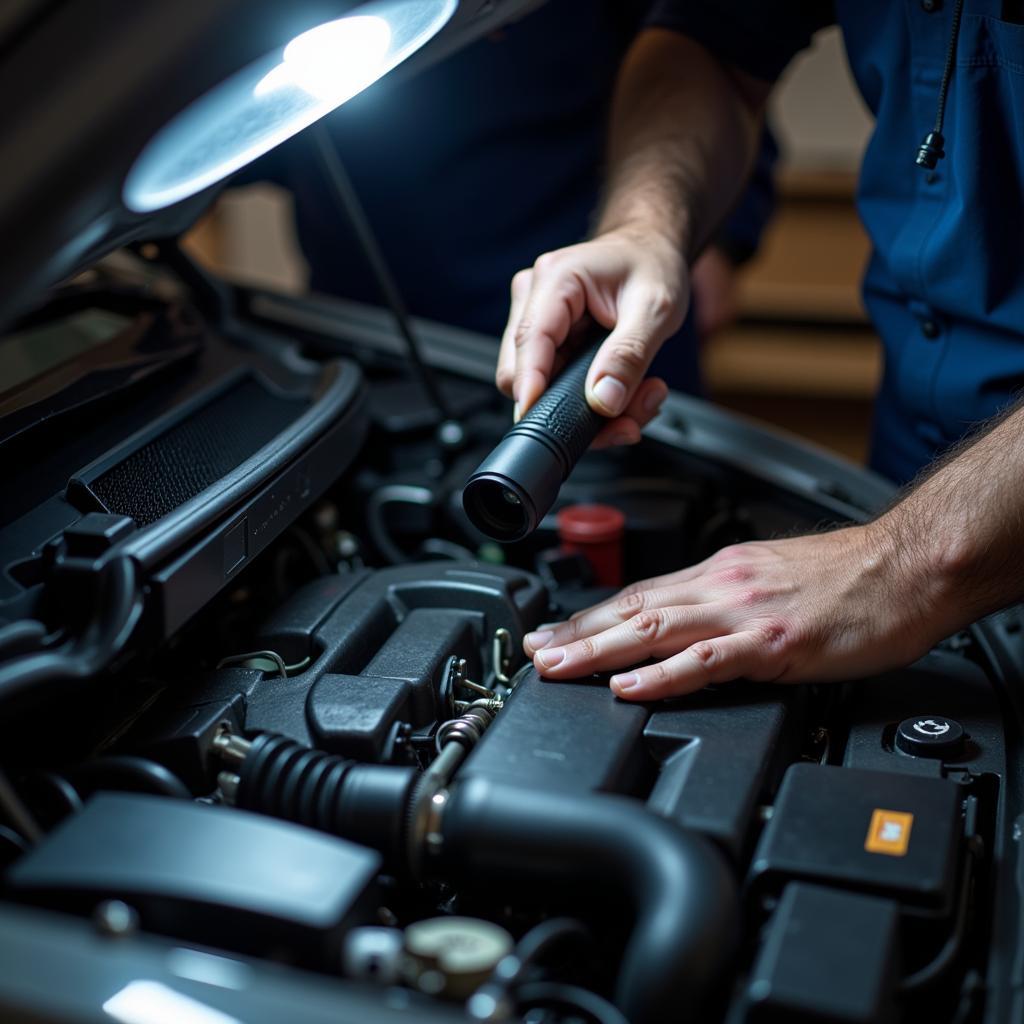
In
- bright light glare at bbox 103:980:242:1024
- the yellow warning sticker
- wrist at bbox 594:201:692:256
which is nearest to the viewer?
bright light glare at bbox 103:980:242:1024

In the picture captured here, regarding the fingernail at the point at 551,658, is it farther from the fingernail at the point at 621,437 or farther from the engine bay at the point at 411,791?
the fingernail at the point at 621,437

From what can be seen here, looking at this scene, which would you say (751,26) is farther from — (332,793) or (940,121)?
(332,793)

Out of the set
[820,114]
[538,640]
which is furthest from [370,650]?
[820,114]

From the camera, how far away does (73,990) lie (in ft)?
1.74

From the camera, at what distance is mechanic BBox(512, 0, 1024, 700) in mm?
888

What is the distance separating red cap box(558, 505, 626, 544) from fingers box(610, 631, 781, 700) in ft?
0.80

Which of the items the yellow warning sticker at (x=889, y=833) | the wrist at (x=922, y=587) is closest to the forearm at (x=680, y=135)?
the wrist at (x=922, y=587)

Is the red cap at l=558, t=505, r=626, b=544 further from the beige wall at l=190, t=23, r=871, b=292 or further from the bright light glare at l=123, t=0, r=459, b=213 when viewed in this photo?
the beige wall at l=190, t=23, r=871, b=292

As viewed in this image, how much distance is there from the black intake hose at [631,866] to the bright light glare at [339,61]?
481 millimetres

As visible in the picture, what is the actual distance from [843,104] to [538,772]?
3243mm

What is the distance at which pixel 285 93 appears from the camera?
0.83 metres

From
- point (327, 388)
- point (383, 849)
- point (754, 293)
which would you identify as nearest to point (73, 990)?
point (383, 849)

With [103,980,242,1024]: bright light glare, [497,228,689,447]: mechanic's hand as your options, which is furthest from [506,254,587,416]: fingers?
[103,980,242,1024]: bright light glare

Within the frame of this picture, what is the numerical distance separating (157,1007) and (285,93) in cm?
59
